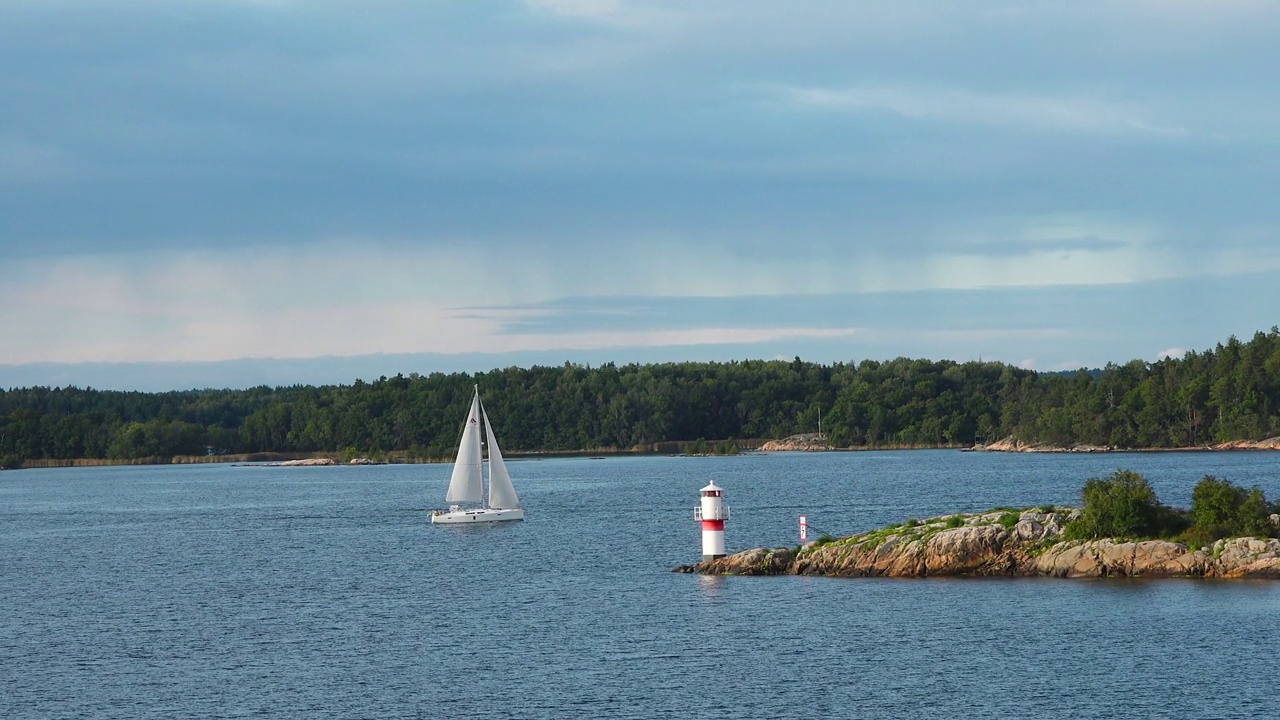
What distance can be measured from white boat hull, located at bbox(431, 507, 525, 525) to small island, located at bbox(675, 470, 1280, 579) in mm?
38882

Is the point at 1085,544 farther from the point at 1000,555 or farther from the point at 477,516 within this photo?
the point at 477,516

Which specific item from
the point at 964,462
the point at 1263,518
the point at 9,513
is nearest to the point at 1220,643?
the point at 1263,518

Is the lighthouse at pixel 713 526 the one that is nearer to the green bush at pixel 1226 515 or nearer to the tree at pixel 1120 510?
the tree at pixel 1120 510

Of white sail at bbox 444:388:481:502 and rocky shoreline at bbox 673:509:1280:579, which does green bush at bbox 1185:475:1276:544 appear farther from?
Answer: white sail at bbox 444:388:481:502

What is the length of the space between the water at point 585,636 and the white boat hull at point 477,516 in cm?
862

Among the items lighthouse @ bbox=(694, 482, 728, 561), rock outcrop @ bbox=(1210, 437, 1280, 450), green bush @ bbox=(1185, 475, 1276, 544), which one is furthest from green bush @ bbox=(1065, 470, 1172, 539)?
rock outcrop @ bbox=(1210, 437, 1280, 450)

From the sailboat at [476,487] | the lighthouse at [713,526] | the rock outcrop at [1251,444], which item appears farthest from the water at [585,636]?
the rock outcrop at [1251,444]

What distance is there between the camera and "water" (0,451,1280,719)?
3709 centimetres

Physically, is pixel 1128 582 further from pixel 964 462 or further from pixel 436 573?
pixel 964 462

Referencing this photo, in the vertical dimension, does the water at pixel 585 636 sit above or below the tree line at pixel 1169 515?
below

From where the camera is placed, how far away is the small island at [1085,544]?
51.7 meters

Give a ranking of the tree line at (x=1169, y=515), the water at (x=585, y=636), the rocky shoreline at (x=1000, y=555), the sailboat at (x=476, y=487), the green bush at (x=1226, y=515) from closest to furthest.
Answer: the water at (x=585, y=636) → the rocky shoreline at (x=1000, y=555) → the green bush at (x=1226, y=515) → the tree line at (x=1169, y=515) → the sailboat at (x=476, y=487)

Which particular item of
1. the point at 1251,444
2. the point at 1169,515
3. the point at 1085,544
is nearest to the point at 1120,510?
the point at 1085,544

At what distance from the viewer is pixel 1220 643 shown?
4059cm
